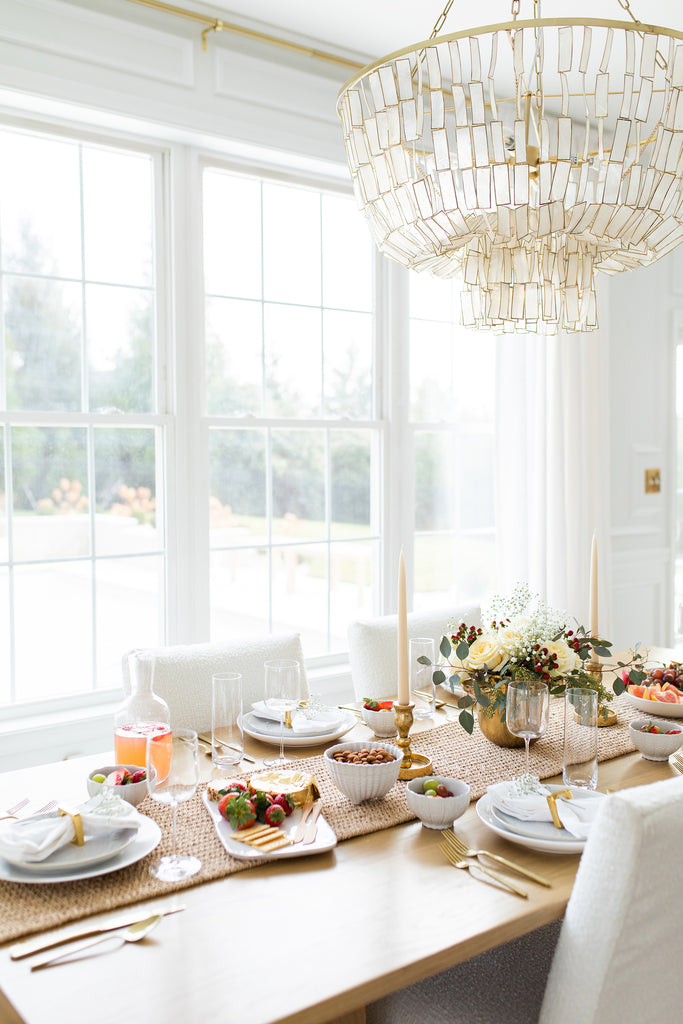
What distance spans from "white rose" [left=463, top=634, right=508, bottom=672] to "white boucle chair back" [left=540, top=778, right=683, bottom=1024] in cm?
58

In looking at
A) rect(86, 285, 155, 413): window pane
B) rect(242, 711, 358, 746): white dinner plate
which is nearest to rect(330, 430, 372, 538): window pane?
rect(86, 285, 155, 413): window pane

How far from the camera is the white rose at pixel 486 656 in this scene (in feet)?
5.67

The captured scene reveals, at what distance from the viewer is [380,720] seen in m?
1.88

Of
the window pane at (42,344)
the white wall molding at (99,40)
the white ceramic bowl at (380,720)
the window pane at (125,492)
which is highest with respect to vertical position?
the white wall molding at (99,40)

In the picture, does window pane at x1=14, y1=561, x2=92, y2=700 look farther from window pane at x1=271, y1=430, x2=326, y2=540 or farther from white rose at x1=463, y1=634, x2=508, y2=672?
white rose at x1=463, y1=634, x2=508, y2=672

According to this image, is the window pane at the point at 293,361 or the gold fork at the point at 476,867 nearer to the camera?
the gold fork at the point at 476,867

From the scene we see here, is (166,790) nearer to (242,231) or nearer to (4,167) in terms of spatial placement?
(4,167)

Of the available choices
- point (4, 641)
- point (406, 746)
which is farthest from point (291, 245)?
point (406, 746)

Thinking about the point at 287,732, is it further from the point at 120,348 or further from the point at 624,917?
the point at 120,348

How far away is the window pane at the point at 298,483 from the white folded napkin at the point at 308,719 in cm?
128

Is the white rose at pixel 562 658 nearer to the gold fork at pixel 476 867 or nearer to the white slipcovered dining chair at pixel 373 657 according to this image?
the gold fork at pixel 476 867

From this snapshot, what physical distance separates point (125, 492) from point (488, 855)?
1.88 meters

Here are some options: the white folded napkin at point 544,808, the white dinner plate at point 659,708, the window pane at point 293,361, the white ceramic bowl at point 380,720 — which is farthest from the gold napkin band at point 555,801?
the window pane at point 293,361

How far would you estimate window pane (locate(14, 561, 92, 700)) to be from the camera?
269 cm
